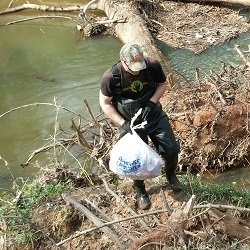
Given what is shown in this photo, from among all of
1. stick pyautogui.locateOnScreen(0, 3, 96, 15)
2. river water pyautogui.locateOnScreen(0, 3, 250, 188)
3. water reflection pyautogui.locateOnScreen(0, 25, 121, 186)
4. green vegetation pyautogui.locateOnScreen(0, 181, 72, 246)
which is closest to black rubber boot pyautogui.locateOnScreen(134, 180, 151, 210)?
green vegetation pyautogui.locateOnScreen(0, 181, 72, 246)

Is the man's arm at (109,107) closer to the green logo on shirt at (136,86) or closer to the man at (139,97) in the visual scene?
the man at (139,97)

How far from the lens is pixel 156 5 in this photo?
45.5 feet

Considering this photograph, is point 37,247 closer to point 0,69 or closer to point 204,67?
point 204,67

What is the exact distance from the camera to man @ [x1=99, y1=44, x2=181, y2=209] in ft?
16.5

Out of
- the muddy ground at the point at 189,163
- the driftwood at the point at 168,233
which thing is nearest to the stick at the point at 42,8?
the muddy ground at the point at 189,163

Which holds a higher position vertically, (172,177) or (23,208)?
(172,177)

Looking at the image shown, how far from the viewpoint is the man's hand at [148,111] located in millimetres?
5168

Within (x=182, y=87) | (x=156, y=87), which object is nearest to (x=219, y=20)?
(x=182, y=87)

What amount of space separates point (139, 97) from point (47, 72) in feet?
22.2

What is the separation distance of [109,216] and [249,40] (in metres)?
7.52

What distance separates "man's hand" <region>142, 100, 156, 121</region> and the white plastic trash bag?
110mm

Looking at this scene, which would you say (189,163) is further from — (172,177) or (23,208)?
(23,208)

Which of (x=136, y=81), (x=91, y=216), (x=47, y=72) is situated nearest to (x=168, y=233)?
(x=91, y=216)

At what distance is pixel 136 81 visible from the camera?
5.06 metres
